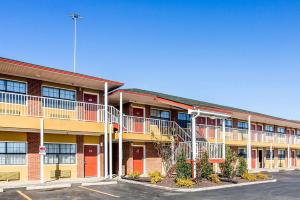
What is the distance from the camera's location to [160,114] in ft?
98.0

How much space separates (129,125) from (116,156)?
455cm

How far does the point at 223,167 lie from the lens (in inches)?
1000

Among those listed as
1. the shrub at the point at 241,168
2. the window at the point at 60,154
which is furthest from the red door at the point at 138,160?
the shrub at the point at 241,168

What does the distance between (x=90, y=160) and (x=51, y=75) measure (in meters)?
6.69

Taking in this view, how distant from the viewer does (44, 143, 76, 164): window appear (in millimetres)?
22016

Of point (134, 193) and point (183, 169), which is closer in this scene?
point (134, 193)

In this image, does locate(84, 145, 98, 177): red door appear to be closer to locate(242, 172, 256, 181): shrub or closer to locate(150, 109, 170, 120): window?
locate(150, 109, 170, 120): window

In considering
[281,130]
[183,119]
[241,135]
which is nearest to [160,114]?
[183,119]

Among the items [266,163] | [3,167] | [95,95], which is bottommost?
[266,163]

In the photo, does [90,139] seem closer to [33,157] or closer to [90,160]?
[90,160]

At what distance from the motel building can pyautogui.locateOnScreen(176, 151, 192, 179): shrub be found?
0.80m

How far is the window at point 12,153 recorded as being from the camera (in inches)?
794

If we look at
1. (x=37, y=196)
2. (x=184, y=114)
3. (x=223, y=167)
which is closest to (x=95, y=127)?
(x=37, y=196)

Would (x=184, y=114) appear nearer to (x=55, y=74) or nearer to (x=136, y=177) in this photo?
(x=136, y=177)
